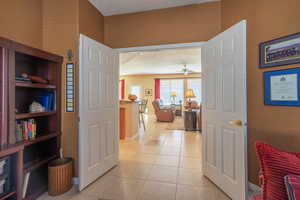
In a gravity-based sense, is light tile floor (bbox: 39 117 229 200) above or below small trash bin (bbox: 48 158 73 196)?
below

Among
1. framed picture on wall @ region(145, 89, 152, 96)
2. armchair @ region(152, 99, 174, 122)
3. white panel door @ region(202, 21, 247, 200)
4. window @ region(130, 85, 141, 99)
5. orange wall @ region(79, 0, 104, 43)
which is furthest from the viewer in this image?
window @ region(130, 85, 141, 99)

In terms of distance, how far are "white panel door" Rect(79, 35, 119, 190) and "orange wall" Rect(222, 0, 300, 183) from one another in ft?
6.55

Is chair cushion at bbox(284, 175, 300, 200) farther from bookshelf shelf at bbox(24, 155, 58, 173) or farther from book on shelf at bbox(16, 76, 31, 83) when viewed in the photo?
book on shelf at bbox(16, 76, 31, 83)

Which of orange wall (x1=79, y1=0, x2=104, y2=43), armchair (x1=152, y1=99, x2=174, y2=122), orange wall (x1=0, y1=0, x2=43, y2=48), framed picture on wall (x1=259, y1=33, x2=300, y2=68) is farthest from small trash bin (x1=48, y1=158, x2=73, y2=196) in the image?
armchair (x1=152, y1=99, x2=174, y2=122)

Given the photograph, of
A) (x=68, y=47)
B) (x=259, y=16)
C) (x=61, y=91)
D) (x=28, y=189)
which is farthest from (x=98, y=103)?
(x=259, y=16)

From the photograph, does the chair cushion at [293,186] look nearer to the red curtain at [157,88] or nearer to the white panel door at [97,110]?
the white panel door at [97,110]

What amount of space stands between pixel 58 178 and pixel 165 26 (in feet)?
8.93

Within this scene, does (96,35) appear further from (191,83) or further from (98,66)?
(191,83)

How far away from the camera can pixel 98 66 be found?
84.1 inches

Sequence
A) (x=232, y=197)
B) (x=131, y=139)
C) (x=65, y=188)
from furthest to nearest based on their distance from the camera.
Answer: (x=131, y=139) < (x=65, y=188) < (x=232, y=197)

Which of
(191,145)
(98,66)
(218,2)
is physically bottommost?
(191,145)

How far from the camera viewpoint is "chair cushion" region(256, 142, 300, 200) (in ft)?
2.83

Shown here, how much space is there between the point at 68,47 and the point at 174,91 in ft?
26.6

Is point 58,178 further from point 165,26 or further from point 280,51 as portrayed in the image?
point 280,51
